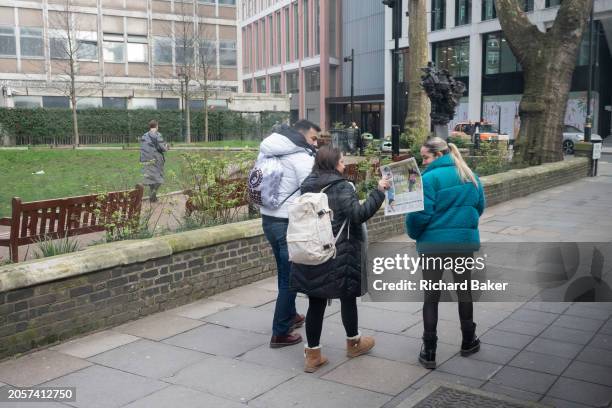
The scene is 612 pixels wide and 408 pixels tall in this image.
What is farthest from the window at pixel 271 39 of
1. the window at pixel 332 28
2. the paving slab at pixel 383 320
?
the paving slab at pixel 383 320

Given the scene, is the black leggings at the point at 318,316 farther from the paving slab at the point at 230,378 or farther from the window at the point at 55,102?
the window at the point at 55,102

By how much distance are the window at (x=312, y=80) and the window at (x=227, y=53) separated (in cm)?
828

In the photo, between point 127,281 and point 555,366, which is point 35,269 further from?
point 555,366

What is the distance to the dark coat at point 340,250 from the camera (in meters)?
4.53

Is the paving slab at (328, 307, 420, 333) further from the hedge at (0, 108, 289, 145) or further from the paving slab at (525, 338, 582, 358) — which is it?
the hedge at (0, 108, 289, 145)

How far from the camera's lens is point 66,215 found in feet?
25.4

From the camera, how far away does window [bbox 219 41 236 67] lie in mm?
57041

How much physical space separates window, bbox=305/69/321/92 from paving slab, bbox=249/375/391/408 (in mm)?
57428

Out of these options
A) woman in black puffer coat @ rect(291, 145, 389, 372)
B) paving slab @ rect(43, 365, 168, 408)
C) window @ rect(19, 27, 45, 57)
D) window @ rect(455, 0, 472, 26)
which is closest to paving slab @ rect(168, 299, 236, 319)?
paving slab @ rect(43, 365, 168, 408)

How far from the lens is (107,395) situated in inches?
173

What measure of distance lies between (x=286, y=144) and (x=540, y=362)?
2.61 m

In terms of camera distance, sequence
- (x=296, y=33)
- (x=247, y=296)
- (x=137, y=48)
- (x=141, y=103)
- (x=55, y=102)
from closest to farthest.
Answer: (x=247, y=296) → (x=55, y=102) → (x=141, y=103) → (x=137, y=48) → (x=296, y=33)

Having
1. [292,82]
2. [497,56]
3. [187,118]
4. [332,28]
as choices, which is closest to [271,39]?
[292,82]

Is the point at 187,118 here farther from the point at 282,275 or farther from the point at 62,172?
the point at 282,275
